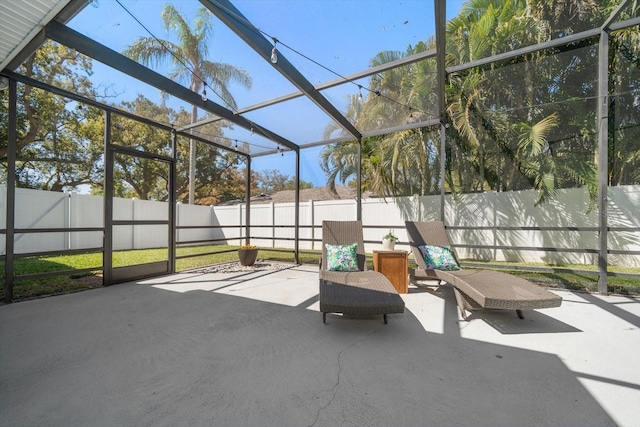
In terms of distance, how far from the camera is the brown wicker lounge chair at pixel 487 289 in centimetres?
265

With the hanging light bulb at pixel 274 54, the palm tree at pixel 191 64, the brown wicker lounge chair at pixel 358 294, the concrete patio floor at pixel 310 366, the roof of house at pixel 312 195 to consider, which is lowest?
the concrete patio floor at pixel 310 366

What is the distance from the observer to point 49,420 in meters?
1.55

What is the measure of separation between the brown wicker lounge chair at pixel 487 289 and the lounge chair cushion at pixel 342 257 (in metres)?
0.99

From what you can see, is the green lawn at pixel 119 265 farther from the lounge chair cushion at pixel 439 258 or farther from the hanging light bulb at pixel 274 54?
the hanging light bulb at pixel 274 54

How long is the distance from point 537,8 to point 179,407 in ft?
29.4

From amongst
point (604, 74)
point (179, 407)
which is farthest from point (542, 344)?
point (604, 74)

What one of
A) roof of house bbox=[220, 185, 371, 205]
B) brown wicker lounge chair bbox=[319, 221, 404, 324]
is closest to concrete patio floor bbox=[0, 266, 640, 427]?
brown wicker lounge chair bbox=[319, 221, 404, 324]

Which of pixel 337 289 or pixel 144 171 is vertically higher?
pixel 144 171

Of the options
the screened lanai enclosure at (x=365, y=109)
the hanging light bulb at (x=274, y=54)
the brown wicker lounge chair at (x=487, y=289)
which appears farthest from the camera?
the screened lanai enclosure at (x=365, y=109)

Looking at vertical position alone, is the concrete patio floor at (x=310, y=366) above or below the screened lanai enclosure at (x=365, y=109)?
below

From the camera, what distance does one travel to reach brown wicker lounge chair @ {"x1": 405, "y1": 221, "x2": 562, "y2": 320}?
265 centimetres

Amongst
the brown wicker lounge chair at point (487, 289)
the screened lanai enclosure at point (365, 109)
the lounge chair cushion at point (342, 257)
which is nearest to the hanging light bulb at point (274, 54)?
the screened lanai enclosure at point (365, 109)

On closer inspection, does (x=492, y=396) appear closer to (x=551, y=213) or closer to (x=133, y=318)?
(x=133, y=318)

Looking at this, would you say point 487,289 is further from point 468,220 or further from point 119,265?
point 119,265
